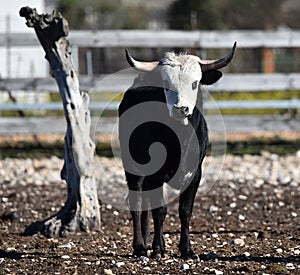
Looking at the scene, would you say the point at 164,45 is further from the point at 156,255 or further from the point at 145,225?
the point at 156,255

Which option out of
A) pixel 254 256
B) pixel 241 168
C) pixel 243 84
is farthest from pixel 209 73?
pixel 243 84

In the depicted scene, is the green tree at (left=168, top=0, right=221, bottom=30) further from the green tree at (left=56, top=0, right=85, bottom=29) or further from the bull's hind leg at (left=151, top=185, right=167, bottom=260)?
the bull's hind leg at (left=151, top=185, right=167, bottom=260)

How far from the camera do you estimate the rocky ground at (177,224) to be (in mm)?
7543

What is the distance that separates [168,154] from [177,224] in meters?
2.32

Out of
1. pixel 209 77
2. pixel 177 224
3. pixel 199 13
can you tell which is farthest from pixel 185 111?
pixel 199 13

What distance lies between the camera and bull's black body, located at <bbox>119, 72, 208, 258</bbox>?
7.83 meters

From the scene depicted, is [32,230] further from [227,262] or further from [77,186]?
[227,262]

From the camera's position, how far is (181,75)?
7.70 meters

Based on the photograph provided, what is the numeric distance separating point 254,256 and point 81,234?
2207 millimetres

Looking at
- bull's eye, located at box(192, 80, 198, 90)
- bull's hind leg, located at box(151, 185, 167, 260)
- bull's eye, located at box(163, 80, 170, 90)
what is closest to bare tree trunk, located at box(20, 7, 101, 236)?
bull's hind leg, located at box(151, 185, 167, 260)

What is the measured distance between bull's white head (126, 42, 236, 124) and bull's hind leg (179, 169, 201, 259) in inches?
23.9

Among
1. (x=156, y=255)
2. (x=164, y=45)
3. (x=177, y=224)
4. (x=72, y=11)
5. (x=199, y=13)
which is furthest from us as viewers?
(x=72, y=11)

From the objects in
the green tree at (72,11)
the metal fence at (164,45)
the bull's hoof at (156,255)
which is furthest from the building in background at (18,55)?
the bull's hoof at (156,255)

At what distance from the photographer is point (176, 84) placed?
301 inches
